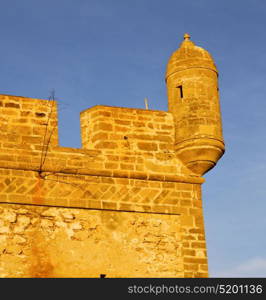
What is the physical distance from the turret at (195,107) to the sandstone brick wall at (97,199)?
222 mm

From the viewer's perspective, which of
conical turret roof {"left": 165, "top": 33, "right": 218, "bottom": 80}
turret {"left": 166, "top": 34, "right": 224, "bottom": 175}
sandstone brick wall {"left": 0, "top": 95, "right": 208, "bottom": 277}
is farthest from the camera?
conical turret roof {"left": 165, "top": 33, "right": 218, "bottom": 80}

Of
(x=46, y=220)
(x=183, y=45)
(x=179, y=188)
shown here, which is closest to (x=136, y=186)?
(x=179, y=188)

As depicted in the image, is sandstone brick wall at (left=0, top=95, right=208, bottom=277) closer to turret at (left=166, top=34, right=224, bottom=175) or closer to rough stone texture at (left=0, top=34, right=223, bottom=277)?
rough stone texture at (left=0, top=34, right=223, bottom=277)

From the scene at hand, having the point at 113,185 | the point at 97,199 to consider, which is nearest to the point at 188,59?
the point at 113,185

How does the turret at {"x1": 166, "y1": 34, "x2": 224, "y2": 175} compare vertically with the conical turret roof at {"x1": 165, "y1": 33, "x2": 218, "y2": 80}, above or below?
below

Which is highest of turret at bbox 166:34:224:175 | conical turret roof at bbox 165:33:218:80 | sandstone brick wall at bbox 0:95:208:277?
conical turret roof at bbox 165:33:218:80

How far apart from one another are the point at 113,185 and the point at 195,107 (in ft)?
5.85

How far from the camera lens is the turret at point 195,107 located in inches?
553

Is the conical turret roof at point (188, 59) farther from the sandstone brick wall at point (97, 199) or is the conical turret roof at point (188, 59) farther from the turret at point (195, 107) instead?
the sandstone brick wall at point (97, 199)

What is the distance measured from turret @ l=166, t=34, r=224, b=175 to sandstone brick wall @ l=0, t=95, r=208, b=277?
222 millimetres

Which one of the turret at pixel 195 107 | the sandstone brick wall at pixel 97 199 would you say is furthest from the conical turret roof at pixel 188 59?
the sandstone brick wall at pixel 97 199

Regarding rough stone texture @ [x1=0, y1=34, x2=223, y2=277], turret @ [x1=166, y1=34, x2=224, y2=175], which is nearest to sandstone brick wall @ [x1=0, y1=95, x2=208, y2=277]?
rough stone texture @ [x1=0, y1=34, x2=223, y2=277]

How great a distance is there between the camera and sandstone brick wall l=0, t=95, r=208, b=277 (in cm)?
1277
